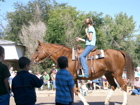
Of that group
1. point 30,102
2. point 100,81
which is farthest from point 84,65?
point 100,81

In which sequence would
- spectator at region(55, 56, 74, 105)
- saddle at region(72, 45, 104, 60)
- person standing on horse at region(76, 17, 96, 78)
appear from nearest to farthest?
1. spectator at region(55, 56, 74, 105)
2. person standing on horse at region(76, 17, 96, 78)
3. saddle at region(72, 45, 104, 60)

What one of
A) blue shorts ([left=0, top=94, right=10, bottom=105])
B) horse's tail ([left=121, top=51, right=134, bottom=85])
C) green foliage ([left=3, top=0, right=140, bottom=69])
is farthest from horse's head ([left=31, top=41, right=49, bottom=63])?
green foliage ([left=3, top=0, right=140, bottom=69])

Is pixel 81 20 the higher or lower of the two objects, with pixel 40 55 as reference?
A: higher

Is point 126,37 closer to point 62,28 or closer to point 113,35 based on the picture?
point 113,35

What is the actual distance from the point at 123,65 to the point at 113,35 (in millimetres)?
36978

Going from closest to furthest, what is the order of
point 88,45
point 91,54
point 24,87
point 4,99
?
point 24,87, point 4,99, point 88,45, point 91,54

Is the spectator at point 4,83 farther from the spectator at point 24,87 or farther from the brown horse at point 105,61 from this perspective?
the brown horse at point 105,61

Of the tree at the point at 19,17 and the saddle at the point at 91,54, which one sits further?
the tree at the point at 19,17

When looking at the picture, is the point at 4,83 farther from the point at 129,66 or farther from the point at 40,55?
the point at 129,66

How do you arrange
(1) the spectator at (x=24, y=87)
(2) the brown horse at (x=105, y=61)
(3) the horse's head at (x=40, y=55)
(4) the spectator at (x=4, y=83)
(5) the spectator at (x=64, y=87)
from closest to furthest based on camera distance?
(1) the spectator at (x=24, y=87) → (5) the spectator at (x=64, y=87) → (4) the spectator at (x=4, y=83) → (2) the brown horse at (x=105, y=61) → (3) the horse's head at (x=40, y=55)

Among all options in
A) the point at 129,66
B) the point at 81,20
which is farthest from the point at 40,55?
the point at 81,20

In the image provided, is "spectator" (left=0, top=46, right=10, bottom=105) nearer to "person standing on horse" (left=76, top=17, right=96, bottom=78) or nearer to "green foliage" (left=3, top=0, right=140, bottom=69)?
"person standing on horse" (left=76, top=17, right=96, bottom=78)

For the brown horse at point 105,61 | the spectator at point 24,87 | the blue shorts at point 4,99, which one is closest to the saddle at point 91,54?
the brown horse at point 105,61

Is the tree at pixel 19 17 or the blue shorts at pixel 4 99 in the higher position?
the tree at pixel 19 17
